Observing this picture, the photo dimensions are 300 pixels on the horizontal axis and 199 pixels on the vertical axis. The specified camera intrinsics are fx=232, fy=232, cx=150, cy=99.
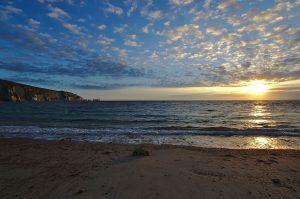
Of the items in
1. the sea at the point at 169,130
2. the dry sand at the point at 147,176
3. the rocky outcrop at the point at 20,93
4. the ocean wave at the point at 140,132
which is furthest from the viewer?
the rocky outcrop at the point at 20,93

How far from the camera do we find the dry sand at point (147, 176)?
20.2 feet

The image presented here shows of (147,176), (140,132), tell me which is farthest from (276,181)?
(140,132)

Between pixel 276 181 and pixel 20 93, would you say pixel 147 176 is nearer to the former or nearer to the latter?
pixel 276 181

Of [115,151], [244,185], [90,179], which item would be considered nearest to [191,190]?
[244,185]

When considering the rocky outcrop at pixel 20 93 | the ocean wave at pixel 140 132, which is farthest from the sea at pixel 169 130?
the rocky outcrop at pixel 20 93

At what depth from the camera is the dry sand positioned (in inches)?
243

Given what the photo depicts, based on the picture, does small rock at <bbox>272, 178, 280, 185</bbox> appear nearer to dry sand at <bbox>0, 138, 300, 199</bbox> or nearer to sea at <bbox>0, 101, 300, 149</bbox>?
dry sand at <bbox>0, 138, 300, 199</bbox>

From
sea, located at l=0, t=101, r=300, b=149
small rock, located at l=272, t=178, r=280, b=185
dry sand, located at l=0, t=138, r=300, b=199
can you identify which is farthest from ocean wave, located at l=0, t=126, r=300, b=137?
small rock, located at l=272, t=178, r=280, b=185

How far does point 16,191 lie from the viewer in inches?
255

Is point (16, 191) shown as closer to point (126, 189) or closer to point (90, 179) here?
point (90, 179)

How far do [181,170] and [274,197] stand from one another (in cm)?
288

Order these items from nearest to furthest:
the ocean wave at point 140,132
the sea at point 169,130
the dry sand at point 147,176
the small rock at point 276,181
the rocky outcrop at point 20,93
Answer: the dry sand at point 147,176 < the small rock at point 276,181 < the sea at point 169,130 < the ocean wave at point 140,132 < the rocky outcrop at point 20,93

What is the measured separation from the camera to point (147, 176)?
7191mm

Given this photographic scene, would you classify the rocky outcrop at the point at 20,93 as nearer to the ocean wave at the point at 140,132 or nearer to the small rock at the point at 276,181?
the ocean wave at the point at 140,132
